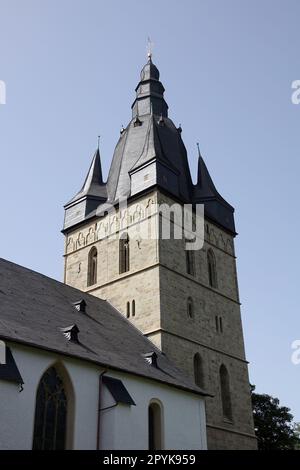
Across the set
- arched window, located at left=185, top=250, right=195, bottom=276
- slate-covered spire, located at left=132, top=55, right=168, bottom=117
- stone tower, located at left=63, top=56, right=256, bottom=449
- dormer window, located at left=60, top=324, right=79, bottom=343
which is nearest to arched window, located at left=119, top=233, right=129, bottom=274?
stone tower, located at left=63, top=56, right=256, bottom=449

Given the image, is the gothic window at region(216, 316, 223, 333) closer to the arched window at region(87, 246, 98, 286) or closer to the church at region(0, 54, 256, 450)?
the church at region(0, 54, 256, 450)

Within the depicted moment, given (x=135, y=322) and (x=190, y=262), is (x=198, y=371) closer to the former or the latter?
(x=135, y=322)

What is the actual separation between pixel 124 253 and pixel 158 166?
3969mm

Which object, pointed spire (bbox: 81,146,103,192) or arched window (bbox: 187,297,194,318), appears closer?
arched window (bbox: 187,297,194,318)

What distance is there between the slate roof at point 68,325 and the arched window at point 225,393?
149 inches

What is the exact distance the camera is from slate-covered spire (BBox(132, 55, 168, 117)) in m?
28.8

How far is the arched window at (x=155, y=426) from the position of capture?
50.4 ft

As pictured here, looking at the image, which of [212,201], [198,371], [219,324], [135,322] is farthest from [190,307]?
[212,201]

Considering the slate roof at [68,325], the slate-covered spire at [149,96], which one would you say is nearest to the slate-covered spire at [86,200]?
the slate-covered spire at [149,96]

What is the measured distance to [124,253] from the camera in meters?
23.1

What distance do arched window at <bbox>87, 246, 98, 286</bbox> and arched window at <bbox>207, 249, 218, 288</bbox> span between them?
496 cm

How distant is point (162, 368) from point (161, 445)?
2725 millimetres

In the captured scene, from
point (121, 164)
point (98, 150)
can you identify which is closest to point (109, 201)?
point (121, 164)

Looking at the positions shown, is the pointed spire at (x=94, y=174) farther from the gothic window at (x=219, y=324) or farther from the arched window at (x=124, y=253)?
the gothic window at (x=219, y=324)
